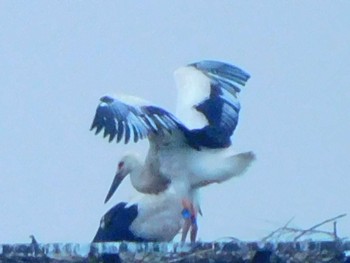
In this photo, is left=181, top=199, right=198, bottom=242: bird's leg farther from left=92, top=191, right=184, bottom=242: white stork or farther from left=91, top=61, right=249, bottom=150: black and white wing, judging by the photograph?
left=91, top=61, right=249, bottom=150: black and white wing

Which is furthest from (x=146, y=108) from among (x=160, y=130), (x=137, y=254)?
(x=137, y=254)

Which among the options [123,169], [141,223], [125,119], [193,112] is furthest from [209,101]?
[125,119]

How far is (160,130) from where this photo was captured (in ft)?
37.0

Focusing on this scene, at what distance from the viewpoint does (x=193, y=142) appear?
1142 cm

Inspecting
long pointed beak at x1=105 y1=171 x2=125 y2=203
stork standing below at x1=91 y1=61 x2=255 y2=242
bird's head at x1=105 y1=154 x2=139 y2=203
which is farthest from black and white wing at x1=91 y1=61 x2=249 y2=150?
long pointed beak at x1=105 y1=171 x2=125 y2=203

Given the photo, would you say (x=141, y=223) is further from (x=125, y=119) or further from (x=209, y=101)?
(x=209, y=101)

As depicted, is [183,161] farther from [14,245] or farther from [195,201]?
[14,245]

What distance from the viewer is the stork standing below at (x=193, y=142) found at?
36.7ft

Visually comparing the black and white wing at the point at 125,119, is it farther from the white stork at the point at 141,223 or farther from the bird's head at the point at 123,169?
the bird's head at the point at 123,169

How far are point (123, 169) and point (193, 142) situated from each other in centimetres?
73

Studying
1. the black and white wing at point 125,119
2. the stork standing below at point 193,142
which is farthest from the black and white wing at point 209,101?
the black and white wing at point 125,119

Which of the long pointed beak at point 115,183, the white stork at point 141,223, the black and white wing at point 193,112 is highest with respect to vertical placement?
the black and white wing at point 193,112

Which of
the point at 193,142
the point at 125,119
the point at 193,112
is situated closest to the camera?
the point at 125,119

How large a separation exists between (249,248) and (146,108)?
3.66 m
